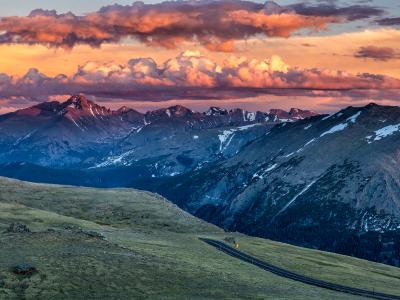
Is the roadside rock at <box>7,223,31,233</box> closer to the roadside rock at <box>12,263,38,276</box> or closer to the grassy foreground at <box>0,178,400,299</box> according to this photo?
the grassy foreground at <box>0,178,400,299</box>

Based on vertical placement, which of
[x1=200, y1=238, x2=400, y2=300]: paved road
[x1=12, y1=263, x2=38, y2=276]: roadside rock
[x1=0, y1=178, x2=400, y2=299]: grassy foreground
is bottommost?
[x1=200, y1=238, x2=400, y2=300]: paved road

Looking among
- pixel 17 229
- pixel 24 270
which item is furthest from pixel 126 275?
pixel 17 229

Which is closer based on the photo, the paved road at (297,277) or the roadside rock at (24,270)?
the roadside rock at (24,270)

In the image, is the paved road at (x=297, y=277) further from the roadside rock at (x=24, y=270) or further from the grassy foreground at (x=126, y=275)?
the roadside rock at (x=24, y=270)

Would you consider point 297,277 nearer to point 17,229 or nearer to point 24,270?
point 17,229

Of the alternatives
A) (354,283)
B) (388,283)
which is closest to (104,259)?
(354,283)

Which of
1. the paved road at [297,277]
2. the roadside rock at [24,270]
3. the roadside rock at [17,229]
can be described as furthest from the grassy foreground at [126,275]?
the roadside rock at [17,229]

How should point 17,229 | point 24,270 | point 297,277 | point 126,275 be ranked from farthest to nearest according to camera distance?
point 297,277 → point 17,229 → point 126,275 → point 24,270

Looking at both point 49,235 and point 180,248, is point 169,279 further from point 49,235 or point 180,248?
point 180,248

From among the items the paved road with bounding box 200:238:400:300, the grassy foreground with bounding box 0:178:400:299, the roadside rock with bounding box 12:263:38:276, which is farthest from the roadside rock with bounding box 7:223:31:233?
the paved road with bounding box 200:238:400:300

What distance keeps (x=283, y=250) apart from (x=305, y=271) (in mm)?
44630

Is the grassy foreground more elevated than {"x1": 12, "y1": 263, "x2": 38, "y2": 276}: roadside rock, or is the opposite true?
{"x1": 12, "y1": 263, "x2": 38, "y2": 276}: roadside rock

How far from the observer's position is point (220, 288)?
8131cm

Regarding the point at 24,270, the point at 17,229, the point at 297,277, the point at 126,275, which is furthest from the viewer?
the point at 297,277
